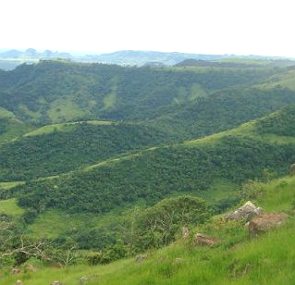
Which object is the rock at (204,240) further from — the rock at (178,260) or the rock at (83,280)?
the rock at (83,280)

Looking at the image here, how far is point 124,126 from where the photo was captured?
531 ft

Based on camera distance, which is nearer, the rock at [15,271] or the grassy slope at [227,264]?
the grassy slope at [227,264]

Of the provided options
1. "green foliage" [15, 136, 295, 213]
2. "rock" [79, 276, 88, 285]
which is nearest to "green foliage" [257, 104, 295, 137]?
"green foliage" [15, 136, 295, 213]

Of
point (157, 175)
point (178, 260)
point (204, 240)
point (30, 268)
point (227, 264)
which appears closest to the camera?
point (227, 264)

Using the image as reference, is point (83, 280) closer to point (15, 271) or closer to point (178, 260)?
point (178, 260)

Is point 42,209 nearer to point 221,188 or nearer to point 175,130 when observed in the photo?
point 221,188

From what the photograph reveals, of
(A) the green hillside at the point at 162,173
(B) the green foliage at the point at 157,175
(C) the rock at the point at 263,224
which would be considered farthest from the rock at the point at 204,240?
(B) the green foliage at the point at 157,175

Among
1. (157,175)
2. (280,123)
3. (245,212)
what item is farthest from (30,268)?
(280,123)

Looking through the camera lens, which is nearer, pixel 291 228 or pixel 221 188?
pixel 291 228

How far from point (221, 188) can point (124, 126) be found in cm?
5949

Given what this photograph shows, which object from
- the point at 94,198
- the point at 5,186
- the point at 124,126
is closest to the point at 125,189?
the point at 94,198

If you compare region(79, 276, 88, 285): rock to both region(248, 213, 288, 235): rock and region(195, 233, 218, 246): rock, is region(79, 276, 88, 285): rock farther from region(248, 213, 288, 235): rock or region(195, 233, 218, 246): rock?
region(248, 213, 288, 235): rock

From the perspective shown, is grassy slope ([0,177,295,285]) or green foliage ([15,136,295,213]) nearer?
grassy slope ([0,177,295,285])

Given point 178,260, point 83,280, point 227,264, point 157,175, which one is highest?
point 227,264
